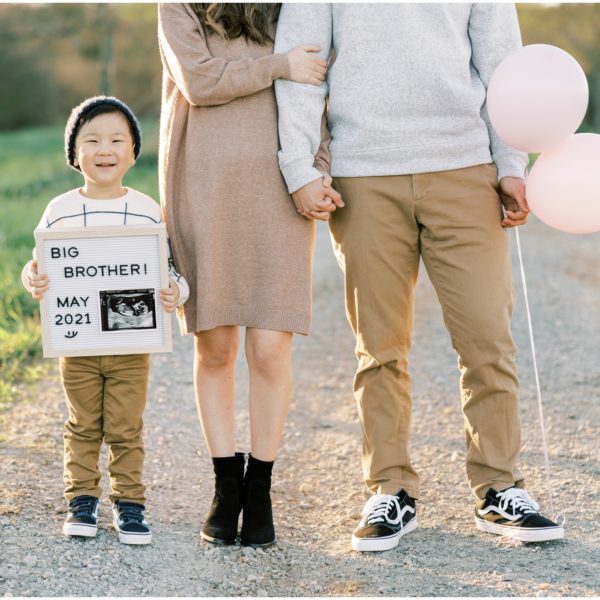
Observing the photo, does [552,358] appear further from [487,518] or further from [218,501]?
[218,501]

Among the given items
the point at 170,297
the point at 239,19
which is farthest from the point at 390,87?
the point at 170,297

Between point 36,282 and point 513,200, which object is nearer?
point 36,282

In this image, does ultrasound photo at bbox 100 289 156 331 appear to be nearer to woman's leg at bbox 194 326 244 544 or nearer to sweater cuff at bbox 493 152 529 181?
woman's leg at bbox 194 326 244 544

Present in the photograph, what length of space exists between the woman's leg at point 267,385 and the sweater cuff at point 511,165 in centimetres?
91

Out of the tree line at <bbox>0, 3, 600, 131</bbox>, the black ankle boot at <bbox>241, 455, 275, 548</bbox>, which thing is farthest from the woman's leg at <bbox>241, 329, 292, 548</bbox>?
the tree line at <bbox>0, 3, 600, 131</bbox>

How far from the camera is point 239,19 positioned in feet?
10.0

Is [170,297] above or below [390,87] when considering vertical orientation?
below

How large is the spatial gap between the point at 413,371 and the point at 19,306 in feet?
9.09

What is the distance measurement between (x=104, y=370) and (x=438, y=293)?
1145 millimetres

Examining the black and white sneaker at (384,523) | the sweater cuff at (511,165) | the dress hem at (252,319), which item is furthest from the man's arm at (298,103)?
the black and white sneaker at (384,523)

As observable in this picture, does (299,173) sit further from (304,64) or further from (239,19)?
(239,19)

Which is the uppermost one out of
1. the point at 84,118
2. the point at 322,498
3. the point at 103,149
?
the point at 84,118

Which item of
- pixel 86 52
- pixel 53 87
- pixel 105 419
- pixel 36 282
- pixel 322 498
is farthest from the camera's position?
pixel 53 87

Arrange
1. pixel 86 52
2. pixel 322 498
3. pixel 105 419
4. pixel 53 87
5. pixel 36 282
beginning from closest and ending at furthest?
pixel 36 282 → pixel 105 419 → pixel 322 498 → pixel 86 52 → pixel 53 87
